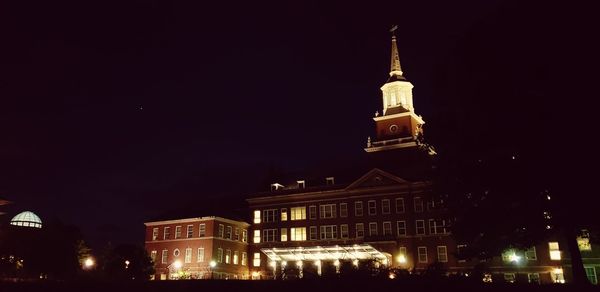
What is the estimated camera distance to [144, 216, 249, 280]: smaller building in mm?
74188

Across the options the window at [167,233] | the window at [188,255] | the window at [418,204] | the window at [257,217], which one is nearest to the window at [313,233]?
the window at [257,217]

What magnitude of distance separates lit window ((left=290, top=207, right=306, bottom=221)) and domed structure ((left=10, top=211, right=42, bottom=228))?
38656 mm

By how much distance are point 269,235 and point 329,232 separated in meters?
9.45

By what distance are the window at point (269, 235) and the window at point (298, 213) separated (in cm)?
352

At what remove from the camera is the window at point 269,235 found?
77963mm

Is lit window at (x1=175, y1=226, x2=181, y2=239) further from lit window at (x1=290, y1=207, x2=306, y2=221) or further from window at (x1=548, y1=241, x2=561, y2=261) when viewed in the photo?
window at (x1=548, y1=241, x2=561, y2=261)

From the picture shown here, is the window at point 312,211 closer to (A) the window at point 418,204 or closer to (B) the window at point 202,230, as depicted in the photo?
(A) the window at point 418,204

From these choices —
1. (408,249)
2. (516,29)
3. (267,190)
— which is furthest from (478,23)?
(267,190)

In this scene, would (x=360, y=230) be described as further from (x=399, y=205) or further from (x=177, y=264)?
(x=177, y=264)

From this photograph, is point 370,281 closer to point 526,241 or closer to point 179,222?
point 526,241

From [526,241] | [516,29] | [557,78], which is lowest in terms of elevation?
[526,241]

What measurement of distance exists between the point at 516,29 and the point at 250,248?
5917 centimetres

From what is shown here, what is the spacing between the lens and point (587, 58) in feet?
84.7

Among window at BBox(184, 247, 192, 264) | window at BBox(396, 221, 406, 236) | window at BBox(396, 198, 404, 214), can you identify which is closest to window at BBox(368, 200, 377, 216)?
window at BBox(396, 198, 404, 214)
